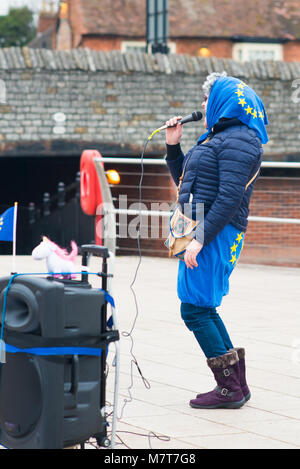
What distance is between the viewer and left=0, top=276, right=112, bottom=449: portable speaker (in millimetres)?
3785

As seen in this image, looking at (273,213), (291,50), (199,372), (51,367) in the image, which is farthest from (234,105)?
(291,50)

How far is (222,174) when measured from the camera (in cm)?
508

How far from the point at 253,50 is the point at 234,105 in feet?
109

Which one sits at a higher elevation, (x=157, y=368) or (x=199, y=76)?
(x=199, y=76)

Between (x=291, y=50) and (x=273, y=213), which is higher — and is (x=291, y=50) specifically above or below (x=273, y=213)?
above

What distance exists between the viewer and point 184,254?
5.15 metres

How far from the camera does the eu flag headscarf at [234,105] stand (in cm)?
518

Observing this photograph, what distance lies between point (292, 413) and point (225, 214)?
1115mm

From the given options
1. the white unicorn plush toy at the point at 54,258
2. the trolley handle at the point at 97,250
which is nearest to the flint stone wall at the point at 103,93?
the white unicorn plush toy at the point at 54,258

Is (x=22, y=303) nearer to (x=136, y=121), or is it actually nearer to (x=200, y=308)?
(x=200, y=308)

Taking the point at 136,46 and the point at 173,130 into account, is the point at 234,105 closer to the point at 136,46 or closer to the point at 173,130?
the point at 173,130

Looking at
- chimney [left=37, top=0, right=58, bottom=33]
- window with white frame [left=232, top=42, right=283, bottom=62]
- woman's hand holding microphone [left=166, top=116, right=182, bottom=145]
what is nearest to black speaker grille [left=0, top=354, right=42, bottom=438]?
woman's hand holding microphone [left=166, top=116, right=182, bottom=145]

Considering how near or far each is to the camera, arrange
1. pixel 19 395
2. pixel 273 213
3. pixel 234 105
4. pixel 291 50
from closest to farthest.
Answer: pixel 19 395 → pixel 234 105 → pixel 273 213 → pixel 291 50
